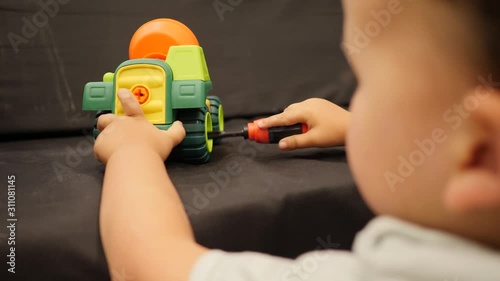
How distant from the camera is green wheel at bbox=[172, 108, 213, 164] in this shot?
693mm

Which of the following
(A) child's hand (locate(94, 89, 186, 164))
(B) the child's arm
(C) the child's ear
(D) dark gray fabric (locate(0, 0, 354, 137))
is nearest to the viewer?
(C) the child's ear

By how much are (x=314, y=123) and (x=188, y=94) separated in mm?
193

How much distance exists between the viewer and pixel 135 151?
1.90ft

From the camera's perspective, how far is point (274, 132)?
0.77 meters

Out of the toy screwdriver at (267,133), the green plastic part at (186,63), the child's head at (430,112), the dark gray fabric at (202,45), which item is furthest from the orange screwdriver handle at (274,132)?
Result: the child's head at (430,112)

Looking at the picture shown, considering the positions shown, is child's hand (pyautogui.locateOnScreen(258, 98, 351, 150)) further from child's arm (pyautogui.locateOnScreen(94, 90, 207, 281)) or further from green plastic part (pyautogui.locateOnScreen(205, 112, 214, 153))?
child's arm (pyautogui.locateOnScreen(94, 90, 207, 281))

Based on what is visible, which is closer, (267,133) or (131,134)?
(131,134)

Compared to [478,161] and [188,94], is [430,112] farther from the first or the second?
[188,94]

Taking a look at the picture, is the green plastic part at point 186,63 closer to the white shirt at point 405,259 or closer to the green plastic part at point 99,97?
the green plastic part at point 99,97

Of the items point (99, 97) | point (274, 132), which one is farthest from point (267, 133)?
point (99, 97)

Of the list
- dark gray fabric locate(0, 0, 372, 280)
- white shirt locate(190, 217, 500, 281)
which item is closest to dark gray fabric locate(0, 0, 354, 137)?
dark gray fabric locate(0, 0, 372, 280)

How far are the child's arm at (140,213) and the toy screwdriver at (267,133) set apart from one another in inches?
6.8

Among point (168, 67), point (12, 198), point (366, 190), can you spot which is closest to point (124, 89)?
point (168, 67)

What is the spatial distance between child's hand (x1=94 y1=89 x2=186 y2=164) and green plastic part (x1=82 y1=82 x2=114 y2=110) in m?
0.04
